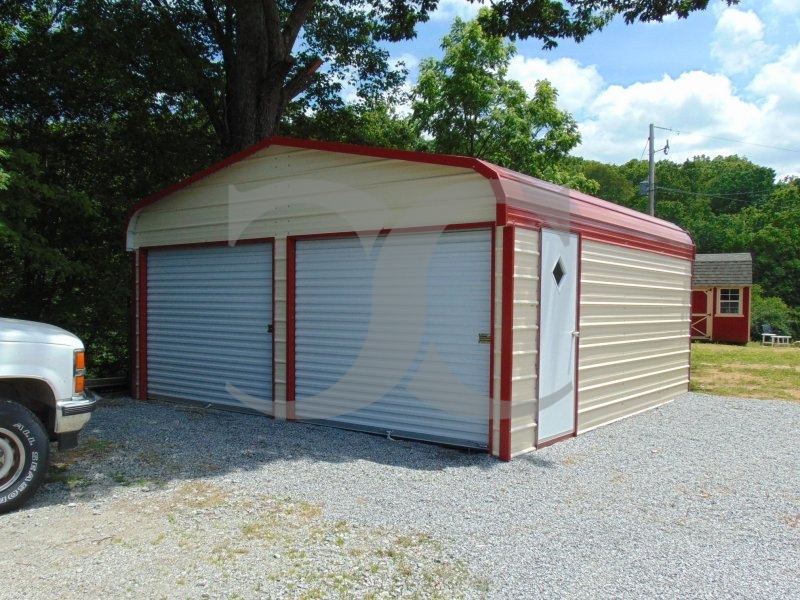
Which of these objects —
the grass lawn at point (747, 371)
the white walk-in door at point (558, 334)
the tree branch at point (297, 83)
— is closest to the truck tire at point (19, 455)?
the white walk-in door at point (558, 334)

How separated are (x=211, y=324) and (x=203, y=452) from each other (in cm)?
286

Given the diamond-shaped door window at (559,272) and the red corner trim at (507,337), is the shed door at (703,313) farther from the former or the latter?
the red corner trim at (507,337)

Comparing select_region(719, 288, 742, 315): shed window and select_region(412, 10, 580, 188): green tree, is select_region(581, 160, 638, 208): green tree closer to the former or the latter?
select_region(719, 288, 742, 315): shed window

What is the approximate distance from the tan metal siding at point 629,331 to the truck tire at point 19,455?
5447 millimetres

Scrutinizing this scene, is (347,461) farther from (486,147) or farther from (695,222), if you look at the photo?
(695,222)

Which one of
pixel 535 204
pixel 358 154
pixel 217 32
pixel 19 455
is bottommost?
pixel 19 455

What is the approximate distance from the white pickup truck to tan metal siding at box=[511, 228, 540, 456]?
3.79 m

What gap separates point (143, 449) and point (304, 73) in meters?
9.10

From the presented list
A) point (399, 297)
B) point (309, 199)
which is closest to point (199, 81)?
point (309, 199)

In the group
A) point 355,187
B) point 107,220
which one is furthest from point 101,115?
point 355,187

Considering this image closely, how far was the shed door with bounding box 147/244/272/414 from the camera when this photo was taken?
8.30 metres

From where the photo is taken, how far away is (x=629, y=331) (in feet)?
28.6

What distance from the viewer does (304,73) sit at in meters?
13.1

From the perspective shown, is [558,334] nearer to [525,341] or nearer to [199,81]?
[525,341]
